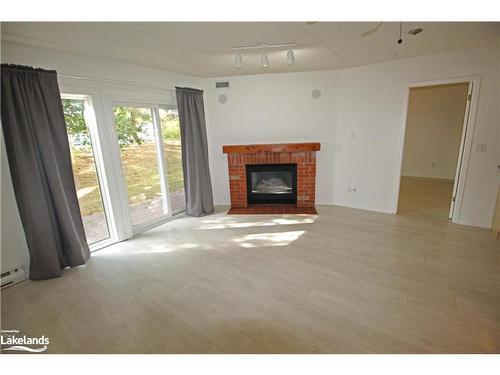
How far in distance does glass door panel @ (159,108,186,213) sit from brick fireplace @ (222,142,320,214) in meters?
0.85

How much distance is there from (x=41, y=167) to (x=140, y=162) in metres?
1.25

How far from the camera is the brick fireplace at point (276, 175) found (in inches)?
163

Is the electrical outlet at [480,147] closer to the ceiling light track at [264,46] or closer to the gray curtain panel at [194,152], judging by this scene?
the ceiling light track at [264,46]

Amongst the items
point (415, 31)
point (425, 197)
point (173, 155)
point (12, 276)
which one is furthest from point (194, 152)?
point (425, 197)

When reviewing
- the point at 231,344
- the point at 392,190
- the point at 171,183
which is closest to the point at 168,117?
the point at 171,183

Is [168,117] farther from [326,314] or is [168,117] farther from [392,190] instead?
[392,190]

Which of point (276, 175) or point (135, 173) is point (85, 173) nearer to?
→ point (135, 173)

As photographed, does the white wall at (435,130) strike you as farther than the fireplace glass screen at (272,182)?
Yes

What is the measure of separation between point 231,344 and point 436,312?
1.57 m

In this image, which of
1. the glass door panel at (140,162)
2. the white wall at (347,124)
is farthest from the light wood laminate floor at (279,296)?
the white wall at (347,124)

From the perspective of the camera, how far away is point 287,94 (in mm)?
4066

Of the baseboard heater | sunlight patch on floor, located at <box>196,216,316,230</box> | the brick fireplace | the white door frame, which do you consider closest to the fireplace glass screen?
the brick fireplace

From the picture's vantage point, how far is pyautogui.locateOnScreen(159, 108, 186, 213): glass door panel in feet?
12.3

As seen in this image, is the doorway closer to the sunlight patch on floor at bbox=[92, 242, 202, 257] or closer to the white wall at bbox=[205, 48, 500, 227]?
the white wall at bbox=[205, 48, 500, 227]
